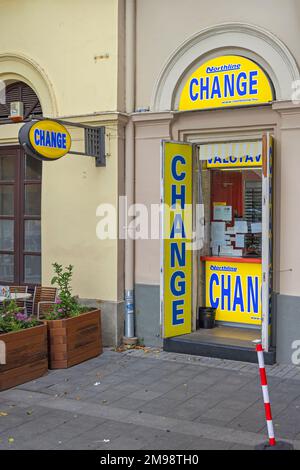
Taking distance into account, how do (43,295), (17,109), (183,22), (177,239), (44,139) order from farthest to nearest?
1. (17,109)
2. (43,295)
3. (177,239)
4. (183,22)
5. (44,139)

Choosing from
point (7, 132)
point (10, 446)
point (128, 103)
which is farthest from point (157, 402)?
point (7, 132)

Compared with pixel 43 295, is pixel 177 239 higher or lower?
higher

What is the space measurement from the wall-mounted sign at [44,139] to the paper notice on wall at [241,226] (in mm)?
3097

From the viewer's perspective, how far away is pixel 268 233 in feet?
26.6

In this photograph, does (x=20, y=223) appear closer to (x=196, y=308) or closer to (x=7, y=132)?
(x=7, y=132)

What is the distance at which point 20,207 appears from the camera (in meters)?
10.5

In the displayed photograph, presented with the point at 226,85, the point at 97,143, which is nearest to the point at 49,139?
the point at 97,143

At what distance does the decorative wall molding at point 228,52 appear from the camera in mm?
8180

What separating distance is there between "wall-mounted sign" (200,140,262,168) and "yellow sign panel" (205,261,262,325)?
1548 millimetres

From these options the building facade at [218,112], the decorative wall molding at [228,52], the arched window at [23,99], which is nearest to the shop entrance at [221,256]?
the building facade at [218,112]

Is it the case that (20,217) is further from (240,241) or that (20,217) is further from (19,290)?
(240,241)

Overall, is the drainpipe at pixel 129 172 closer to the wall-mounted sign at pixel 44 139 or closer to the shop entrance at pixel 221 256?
the shop entrance at pixel 221 256

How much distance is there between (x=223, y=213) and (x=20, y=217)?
341 centimetres

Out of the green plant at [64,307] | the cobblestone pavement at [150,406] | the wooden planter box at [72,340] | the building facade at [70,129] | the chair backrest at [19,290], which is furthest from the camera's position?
the chair backrest at [19,290]
